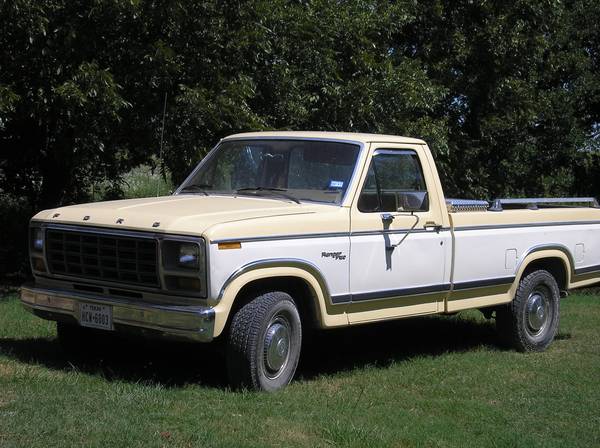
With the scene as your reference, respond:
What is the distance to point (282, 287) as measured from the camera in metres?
6.91

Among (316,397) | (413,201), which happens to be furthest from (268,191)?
(316,397)

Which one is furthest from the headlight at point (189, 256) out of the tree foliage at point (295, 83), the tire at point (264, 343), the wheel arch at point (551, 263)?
the tree foliage at point (295, 83)

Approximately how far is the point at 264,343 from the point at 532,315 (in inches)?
147

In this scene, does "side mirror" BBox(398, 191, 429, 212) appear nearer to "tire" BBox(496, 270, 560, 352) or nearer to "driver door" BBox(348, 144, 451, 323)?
"driver door" BBox(348, 144, 451, 323)

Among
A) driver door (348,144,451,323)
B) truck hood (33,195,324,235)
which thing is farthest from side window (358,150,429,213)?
truck hood (33,195,324,235)

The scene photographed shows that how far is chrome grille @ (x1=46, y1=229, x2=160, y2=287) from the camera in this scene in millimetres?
6434

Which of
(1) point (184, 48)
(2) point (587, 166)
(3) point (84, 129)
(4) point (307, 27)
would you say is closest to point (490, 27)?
(2) point (587, 166)

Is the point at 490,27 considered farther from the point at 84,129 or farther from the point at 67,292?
the point at 67,292

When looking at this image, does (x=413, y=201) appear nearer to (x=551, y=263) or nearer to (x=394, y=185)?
(x=394, y=185)

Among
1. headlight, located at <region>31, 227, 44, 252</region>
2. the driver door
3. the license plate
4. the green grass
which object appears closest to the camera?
the green grass

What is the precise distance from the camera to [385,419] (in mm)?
6098

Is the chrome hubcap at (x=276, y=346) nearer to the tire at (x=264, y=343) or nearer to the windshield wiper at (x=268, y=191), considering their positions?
the tire at (x=264, y=343)

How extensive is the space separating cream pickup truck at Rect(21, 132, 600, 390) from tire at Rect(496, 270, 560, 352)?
0.10 feet

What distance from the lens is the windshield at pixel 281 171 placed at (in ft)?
24.5
